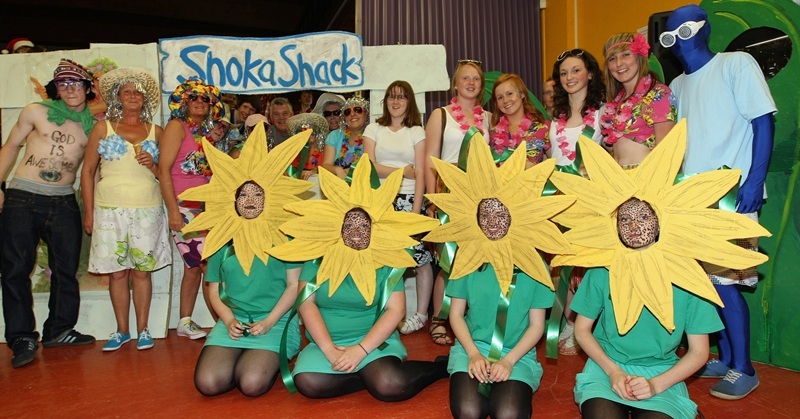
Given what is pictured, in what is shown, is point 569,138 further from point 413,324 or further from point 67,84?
point 67,84

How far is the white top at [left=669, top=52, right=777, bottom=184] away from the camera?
108 inches

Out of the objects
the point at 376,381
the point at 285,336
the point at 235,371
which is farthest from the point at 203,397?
the point at 376,381

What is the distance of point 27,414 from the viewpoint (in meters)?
2.71

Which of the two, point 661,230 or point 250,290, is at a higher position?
point 661,230

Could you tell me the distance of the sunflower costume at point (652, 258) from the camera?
84.0 inches

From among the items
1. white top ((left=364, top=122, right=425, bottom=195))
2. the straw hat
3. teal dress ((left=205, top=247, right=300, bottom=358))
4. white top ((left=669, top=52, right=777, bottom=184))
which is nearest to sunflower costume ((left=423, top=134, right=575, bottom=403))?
teal dress ((left=205, top=247, right=300, bottom=358))

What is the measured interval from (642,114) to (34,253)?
11.3 ft

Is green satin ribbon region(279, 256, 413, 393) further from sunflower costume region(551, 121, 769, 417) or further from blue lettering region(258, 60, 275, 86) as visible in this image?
blue lettering region(258, 60, 275, 86)

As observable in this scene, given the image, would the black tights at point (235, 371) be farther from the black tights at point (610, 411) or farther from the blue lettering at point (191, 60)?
the blue lettering at point (191, 60)

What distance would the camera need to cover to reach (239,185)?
289 centimetres

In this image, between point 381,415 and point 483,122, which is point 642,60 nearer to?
point 483,122

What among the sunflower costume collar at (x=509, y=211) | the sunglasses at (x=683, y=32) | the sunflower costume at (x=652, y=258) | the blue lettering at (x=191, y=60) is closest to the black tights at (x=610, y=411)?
the sunflower costume at (x=652, y=258)

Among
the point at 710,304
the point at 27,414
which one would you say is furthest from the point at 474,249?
the point at 27,414

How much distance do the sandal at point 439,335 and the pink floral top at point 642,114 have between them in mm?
1426
